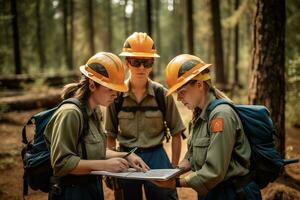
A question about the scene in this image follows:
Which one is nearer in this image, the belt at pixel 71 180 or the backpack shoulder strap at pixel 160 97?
the belt at pixel 71 180

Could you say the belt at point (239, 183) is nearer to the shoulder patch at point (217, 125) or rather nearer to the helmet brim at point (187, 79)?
the shoulder patch at point (217, 125)

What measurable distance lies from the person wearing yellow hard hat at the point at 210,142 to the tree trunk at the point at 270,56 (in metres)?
3.20

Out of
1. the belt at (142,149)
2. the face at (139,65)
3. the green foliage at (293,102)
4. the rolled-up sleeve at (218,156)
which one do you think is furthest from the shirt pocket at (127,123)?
the green foliage at (293,102)

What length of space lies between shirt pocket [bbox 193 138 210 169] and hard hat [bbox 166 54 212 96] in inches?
19.4

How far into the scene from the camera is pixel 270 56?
20.3 ft

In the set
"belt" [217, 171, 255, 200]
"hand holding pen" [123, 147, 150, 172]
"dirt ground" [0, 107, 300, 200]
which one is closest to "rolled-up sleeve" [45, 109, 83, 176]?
"hand holding pen" [123, 147, 150, 172]

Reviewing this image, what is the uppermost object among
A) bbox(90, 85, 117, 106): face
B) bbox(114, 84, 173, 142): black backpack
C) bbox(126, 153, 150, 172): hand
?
bbox(90, 85, 117, 106): face

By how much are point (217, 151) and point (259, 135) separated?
0.44 meters

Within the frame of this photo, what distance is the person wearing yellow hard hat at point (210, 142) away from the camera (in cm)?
296

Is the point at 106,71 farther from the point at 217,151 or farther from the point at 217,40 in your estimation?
the point at 217,40

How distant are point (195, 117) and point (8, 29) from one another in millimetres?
36260

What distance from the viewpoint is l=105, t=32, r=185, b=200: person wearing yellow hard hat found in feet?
14.7

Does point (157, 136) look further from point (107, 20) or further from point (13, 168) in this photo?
point (107, 20)

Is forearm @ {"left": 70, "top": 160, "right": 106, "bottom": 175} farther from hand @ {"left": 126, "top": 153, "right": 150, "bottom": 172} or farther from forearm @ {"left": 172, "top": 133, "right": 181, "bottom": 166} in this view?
forearm @ {"left": 172, "top": 133, "right": 181, "bottom": 166}
